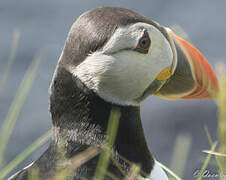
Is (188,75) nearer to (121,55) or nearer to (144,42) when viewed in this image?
(144,42)

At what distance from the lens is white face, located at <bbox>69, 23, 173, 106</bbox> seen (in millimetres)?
2406

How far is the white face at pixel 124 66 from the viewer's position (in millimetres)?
2406

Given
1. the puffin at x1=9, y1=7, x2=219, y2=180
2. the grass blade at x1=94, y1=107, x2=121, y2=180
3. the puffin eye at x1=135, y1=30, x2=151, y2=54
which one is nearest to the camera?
the grass blade at x1=94, y1=107, x2=121, y2=180

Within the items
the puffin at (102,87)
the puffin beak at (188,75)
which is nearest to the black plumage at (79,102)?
the puffin at (102,87)

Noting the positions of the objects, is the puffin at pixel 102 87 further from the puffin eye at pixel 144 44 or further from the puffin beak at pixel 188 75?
the puffin beak at pixel 188 75

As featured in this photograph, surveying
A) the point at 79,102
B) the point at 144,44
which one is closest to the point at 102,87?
the point at 79,102

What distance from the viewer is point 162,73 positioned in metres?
2.79

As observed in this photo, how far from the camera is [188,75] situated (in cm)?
Answer: 293

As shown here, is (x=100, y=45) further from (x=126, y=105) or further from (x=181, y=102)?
(x=181, y=102)

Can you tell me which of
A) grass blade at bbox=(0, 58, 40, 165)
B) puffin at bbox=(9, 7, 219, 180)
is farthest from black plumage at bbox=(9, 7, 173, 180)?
grass blade at bbox=(0, 58, 40, 165)

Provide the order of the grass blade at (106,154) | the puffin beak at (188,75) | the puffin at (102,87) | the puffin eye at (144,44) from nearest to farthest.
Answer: the grass blade at (106,154) → the puffin at (102,87) → the puffin eye at (144,44) → the puffin beak at (188,75)

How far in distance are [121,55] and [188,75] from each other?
0.61m

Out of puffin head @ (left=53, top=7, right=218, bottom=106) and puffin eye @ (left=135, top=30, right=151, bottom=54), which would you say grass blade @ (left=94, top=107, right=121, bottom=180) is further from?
puffin eye @ (left=135, top=30, right=151, bottom=54)

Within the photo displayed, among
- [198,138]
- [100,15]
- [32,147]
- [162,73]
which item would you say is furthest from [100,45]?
[198,138]
